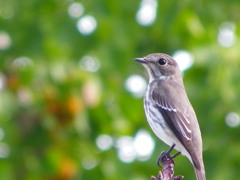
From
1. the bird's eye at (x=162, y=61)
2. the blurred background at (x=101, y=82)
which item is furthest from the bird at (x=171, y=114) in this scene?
the blurred background at (x=101, y=82)

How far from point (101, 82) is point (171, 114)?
438 cm

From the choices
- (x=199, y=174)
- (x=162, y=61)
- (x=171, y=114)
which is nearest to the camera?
(x=199, y=174)

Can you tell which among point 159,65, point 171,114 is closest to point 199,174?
point 171,114

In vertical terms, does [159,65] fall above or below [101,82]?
below

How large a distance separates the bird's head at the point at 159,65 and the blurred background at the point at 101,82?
2386 millimetres

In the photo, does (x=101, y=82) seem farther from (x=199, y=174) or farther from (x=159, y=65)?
(x=199, y=174)

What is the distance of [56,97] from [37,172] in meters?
1.37

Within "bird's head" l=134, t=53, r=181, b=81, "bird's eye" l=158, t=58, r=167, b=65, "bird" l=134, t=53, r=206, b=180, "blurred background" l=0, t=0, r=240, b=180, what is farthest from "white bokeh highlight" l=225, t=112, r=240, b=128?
"bird's eye" l=158, t=58, r=167, b=65

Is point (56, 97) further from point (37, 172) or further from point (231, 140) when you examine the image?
point (231, 140)

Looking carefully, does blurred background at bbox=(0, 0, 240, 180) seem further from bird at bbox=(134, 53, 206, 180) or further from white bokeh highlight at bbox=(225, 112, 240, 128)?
bird at bbox=(134, 53, 206, 180)

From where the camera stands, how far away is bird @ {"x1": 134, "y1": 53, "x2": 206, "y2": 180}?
1019 cm

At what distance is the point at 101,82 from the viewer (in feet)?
48.8

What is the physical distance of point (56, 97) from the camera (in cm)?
1497

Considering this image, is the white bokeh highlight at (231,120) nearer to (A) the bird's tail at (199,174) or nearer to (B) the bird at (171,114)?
(B) the bird at (171,114)
